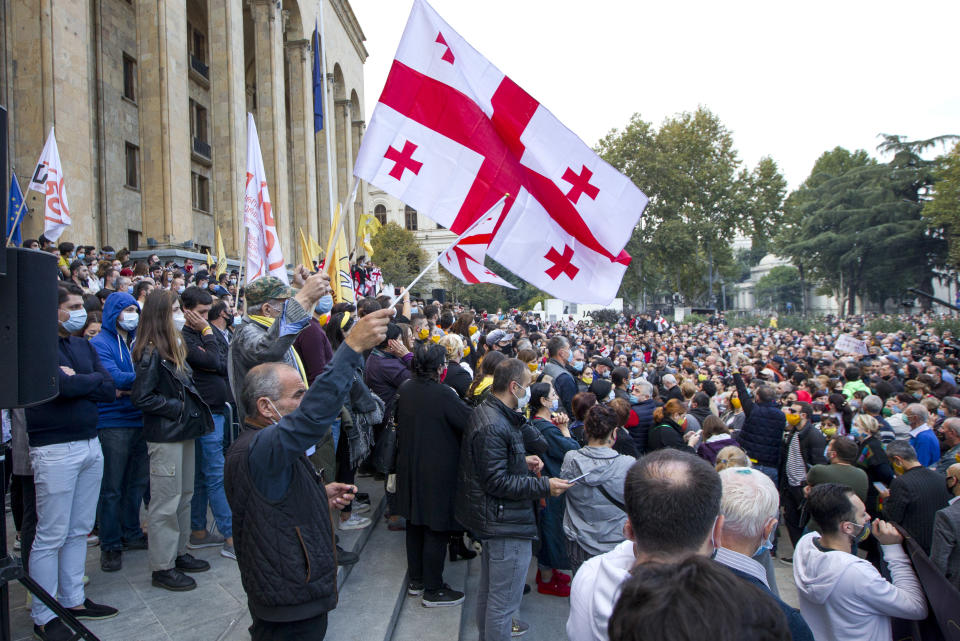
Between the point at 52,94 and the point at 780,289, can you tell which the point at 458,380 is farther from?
the point at 780,289

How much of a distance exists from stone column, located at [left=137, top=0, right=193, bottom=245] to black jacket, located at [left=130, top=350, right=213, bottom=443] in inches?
570

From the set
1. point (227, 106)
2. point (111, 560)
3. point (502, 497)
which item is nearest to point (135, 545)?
point (111, 560)

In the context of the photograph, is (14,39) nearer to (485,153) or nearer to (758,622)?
(485,153)

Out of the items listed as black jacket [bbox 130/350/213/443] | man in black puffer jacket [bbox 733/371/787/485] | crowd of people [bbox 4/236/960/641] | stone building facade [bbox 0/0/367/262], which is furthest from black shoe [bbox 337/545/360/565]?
stone building facade [bbox 0/0/367/262]

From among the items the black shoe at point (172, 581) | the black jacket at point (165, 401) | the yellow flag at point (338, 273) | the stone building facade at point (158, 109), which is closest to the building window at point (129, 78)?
the stone building facade at point (158, 109)

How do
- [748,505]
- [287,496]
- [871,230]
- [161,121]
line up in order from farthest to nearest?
[871,230] < [161,121] < [287,496] < [748,505]

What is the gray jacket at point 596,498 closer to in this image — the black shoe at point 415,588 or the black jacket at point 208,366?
the black shoe at point 415,588

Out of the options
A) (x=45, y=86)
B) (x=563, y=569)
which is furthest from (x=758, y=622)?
(x=45, y=86)

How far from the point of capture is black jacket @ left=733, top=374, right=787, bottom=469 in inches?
256

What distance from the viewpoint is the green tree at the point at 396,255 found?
4197 cm

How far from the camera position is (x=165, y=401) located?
155 inches

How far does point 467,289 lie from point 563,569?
45.2 m

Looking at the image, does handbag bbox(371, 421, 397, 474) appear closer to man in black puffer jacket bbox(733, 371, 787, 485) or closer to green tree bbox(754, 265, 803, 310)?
man in black puffer jacket bbox(733, 371, 787, 485)

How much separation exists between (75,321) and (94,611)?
5.73 feet
